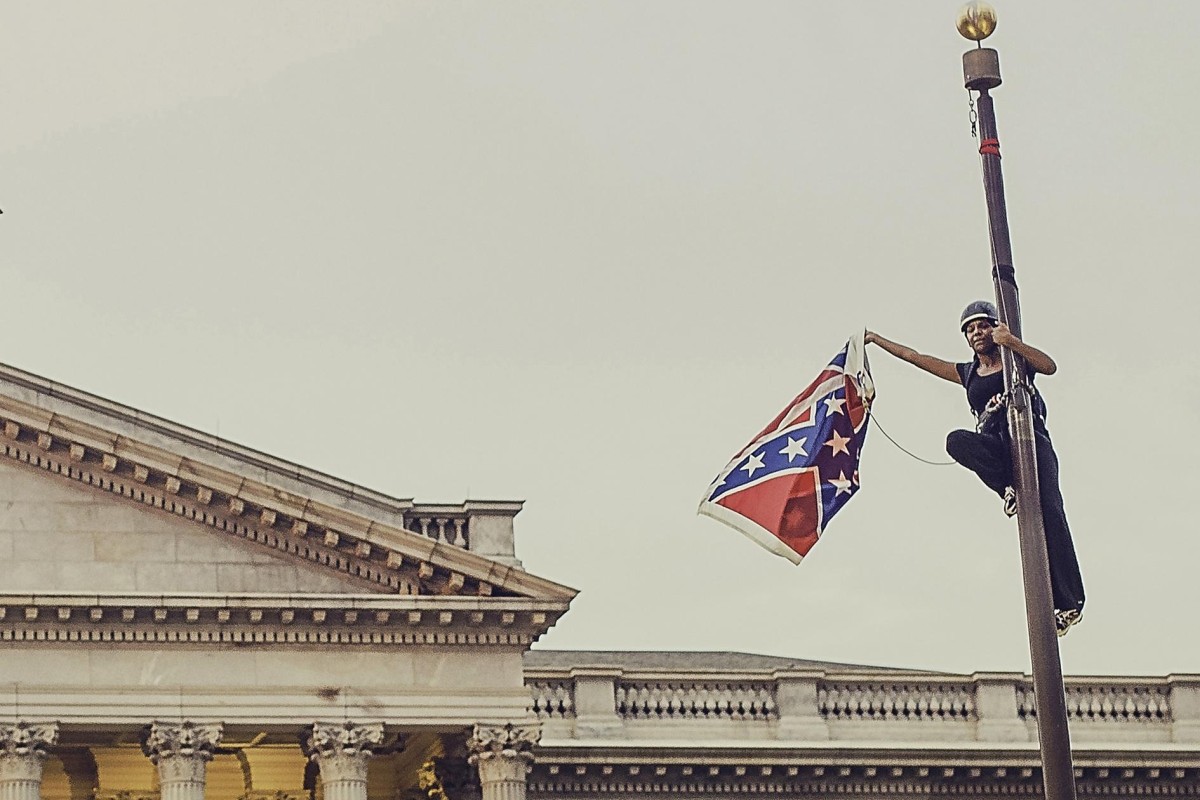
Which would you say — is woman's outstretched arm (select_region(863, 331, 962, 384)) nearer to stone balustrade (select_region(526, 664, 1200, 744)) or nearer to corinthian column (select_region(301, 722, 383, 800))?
corinthian column (select_region(301, 722, 383, 800))

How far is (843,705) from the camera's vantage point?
48562 millimetres

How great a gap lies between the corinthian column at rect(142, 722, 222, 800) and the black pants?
28718 millimetres

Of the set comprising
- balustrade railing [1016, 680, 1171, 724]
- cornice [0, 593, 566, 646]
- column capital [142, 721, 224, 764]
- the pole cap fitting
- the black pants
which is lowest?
the black pants

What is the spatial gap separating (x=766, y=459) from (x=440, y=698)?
25978 mm

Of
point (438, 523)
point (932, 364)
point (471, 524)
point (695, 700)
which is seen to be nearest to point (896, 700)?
point (695, 700)

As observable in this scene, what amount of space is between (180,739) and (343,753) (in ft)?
7.92

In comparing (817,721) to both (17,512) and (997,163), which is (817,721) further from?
(997,163)

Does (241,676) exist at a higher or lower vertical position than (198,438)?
lower

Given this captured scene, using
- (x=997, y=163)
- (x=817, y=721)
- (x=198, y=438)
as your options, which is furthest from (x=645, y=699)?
(x=997, y=163)

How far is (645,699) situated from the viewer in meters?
47.7

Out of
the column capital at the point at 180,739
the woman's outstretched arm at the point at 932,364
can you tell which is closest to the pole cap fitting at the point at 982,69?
the woman's outstretched arm at the point at 932,364

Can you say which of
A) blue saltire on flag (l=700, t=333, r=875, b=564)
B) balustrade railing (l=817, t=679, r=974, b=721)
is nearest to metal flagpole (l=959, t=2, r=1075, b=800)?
blue saltire on flag (l=700, t=333, r=875, b=564)

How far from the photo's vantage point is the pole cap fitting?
14.6 metres

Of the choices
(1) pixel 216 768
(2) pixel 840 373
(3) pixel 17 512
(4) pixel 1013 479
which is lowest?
(4) pixel 1013 479
